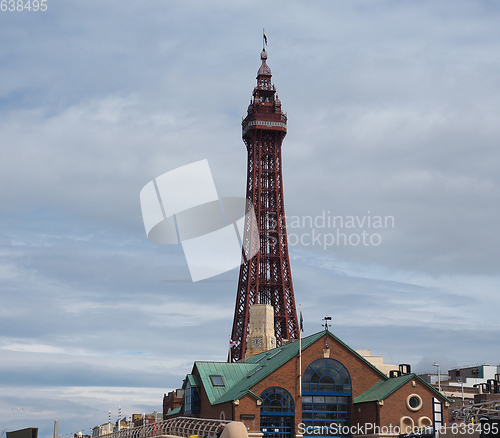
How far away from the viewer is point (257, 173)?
132750 mm

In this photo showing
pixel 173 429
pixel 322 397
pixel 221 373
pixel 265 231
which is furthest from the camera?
pixel 265 231

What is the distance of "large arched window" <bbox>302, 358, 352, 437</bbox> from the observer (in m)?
65.0

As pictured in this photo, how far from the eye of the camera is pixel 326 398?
216 feet

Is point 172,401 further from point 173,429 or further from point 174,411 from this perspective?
point 173,429

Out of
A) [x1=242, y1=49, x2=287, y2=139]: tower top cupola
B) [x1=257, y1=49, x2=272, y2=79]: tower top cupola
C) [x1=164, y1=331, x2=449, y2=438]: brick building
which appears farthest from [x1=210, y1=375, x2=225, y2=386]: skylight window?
[x1=257, y1=49, x2=272, y2=79]: tower top cupola

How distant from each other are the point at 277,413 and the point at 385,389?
890cm

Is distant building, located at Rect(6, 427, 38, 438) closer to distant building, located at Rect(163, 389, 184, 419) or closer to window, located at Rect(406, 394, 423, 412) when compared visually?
distant building, located at Rect(163, 389, 184, 419)

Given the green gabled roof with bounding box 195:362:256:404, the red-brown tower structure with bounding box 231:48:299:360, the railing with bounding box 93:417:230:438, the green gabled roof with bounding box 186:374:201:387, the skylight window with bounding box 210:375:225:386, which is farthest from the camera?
the red-brown tower structure with bounding box 231:48:299:360

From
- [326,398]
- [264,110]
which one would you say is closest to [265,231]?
[264,110]

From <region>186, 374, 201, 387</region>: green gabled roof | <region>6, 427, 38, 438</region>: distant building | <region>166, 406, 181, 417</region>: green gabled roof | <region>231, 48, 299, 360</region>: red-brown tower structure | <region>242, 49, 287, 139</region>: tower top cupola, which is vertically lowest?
<region>6, 427, 38, 438</region>: distant building

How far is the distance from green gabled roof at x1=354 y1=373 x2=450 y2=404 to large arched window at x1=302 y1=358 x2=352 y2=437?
1408mm

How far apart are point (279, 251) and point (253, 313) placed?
28.5 m

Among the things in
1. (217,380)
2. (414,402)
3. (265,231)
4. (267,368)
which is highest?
(265,231)

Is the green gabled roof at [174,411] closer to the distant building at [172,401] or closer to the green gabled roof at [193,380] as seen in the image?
Result: the distant building at [172,401]
